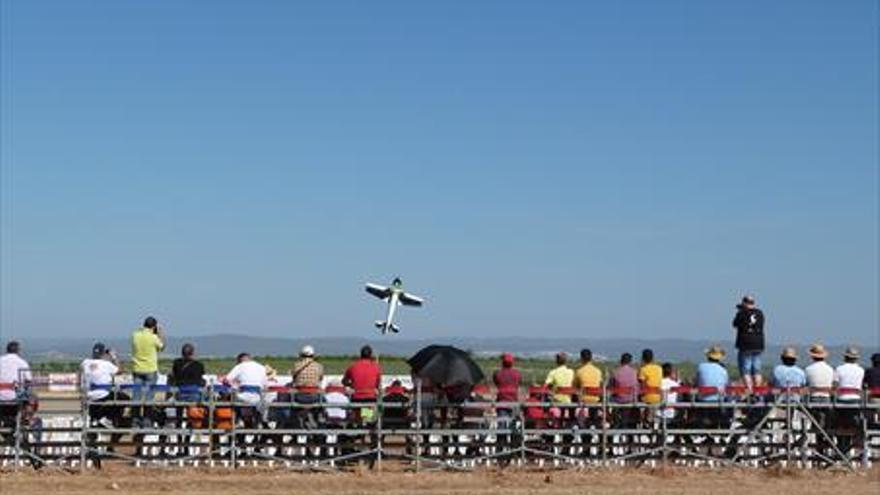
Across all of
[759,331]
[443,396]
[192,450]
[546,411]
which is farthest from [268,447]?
[759,331]

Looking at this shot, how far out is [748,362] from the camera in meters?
24.9

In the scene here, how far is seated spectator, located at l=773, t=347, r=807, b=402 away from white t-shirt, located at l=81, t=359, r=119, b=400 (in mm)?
10515

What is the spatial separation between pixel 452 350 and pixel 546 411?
177 centimetres

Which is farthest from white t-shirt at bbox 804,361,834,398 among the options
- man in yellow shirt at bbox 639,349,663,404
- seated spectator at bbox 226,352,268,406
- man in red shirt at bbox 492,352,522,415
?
seated spectator at bbox 226,352,268,406

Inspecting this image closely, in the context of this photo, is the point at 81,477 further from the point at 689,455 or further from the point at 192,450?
the point at 689,455

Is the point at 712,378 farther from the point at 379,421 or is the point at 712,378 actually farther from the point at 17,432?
the point at 17,432

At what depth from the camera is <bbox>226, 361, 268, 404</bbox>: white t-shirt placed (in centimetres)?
2241

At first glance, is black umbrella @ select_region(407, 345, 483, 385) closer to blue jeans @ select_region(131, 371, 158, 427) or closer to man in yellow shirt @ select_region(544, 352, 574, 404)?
man in yellow shirt @ select_region(544, 352, 574, 404)

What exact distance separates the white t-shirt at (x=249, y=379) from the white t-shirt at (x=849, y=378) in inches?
363

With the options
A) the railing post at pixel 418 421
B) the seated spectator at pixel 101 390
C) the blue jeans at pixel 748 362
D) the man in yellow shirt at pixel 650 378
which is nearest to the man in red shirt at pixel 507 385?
the railing post at pixel 418 421

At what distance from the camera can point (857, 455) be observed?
2447 cm

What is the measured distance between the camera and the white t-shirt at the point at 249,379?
73.5 feet

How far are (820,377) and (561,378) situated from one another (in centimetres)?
429

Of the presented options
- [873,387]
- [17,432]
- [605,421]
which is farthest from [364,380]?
[873,387]
